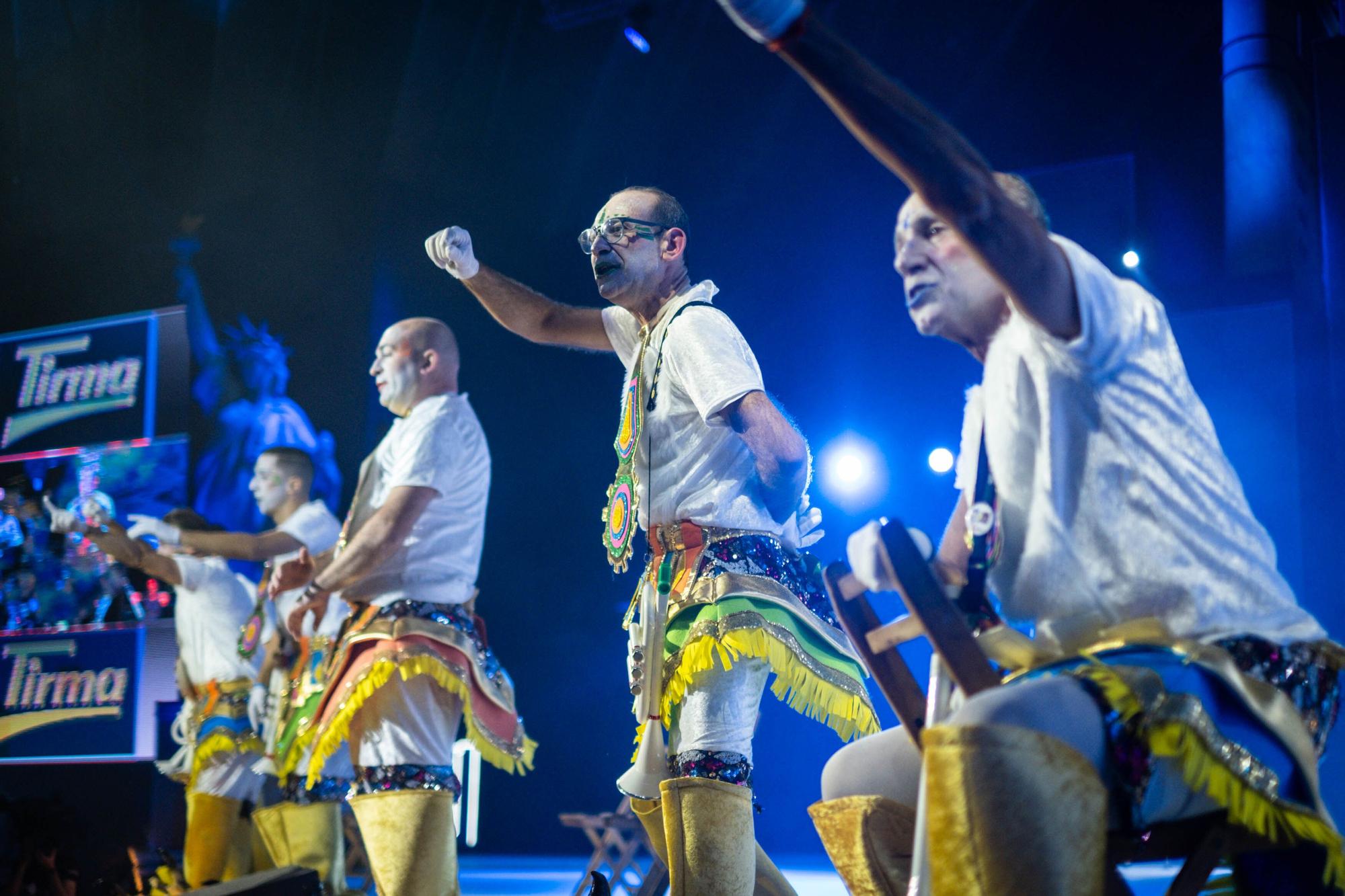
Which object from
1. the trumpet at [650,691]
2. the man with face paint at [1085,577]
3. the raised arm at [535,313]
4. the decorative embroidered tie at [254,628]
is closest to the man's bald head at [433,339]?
the raised arm at [535,313]

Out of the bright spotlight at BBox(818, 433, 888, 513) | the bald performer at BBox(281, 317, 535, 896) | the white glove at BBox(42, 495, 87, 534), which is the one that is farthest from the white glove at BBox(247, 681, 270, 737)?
the bright spotlight at BBox(818, 433, 888, 513)

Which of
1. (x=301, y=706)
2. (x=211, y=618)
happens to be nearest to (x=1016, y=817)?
(x=301, y=706)

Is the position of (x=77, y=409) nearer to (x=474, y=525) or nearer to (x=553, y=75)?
(x=553, y=75)

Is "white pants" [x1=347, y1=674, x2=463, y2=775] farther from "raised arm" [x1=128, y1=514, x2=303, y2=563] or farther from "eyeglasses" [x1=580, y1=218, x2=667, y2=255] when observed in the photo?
"raised arm" [x1=128, y1=514, x2=303, y2=563]

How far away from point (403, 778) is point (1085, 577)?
212 cm

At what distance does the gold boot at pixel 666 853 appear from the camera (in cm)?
255

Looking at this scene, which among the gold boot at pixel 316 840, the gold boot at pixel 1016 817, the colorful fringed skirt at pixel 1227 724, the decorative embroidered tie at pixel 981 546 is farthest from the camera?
the gold boot at pixel 316 840

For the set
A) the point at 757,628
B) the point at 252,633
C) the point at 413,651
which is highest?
the point at 252,633

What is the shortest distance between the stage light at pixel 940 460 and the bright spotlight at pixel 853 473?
0.22 metres

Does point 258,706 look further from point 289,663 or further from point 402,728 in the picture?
point 402,728

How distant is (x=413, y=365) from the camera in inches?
147

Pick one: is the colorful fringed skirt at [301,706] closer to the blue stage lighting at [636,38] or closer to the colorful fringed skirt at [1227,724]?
the colorful fringed skirt at [1227,724]

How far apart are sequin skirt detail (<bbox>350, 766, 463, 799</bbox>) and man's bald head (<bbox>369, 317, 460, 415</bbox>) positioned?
114cm

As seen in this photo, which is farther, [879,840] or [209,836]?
[209,836]
